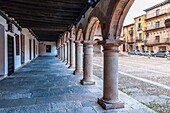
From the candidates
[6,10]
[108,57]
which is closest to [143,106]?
[108,57]

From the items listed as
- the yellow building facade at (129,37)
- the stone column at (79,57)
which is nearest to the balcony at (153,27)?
the yellow building facade at (129,37)

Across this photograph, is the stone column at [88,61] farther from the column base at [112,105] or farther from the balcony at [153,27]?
the balcony at [153,27]

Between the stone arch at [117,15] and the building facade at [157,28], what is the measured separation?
30.1 metres

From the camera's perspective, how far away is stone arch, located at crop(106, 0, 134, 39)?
10.3ft

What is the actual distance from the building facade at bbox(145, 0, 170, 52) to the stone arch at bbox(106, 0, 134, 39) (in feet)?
98.8

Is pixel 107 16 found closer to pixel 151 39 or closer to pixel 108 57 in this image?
pixel 108 57

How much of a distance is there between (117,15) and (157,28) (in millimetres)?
32970

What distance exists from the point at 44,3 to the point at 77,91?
305 centimetres

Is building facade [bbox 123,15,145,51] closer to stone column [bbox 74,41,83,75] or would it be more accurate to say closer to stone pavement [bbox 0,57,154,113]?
stone column [bbox 74,41,83,75]

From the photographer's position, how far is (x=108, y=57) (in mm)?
3514

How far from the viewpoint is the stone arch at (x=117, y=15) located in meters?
3.12

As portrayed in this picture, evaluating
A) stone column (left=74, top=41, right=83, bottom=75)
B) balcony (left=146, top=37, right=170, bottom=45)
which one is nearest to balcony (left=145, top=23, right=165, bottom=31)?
balcony (left=146, top=37, right=170, bottom=45)

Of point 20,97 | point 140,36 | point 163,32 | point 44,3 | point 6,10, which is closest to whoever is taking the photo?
point 20,97

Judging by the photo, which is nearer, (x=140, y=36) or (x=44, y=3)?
(x=44, y=3)
